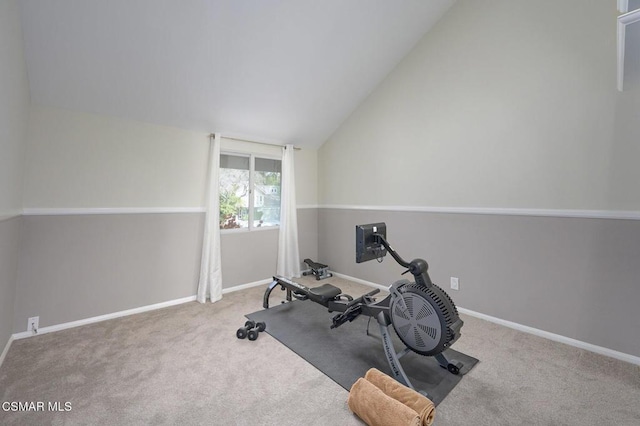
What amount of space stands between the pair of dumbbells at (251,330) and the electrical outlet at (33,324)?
6.11ft

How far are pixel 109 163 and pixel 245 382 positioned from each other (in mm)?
2611

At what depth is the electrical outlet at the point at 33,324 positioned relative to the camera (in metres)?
2.46

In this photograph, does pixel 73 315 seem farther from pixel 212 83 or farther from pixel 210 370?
pixel 212 83

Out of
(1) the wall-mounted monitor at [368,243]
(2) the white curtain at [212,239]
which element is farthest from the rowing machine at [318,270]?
(1) the wall-mounted monitor at [368,243]

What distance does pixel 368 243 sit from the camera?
2.12m

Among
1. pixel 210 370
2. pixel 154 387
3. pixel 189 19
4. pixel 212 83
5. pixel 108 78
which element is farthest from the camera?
pixel 212 83

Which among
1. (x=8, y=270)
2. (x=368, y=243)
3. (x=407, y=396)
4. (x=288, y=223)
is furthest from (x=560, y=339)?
(x=8, y=270)

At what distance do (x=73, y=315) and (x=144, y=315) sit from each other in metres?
0.60

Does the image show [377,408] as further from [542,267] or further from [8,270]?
[8,270]

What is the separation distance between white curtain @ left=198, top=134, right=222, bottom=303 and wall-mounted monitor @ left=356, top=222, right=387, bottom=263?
2.14m

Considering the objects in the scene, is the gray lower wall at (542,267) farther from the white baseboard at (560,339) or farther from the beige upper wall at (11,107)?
the beige upper wall at (11,107)

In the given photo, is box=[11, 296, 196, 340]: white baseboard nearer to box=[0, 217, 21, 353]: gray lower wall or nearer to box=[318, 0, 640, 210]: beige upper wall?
box=[0, 217, 21, 353]: gray lower wall

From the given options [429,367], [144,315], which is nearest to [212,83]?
[144,315]

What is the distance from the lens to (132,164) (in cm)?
299
